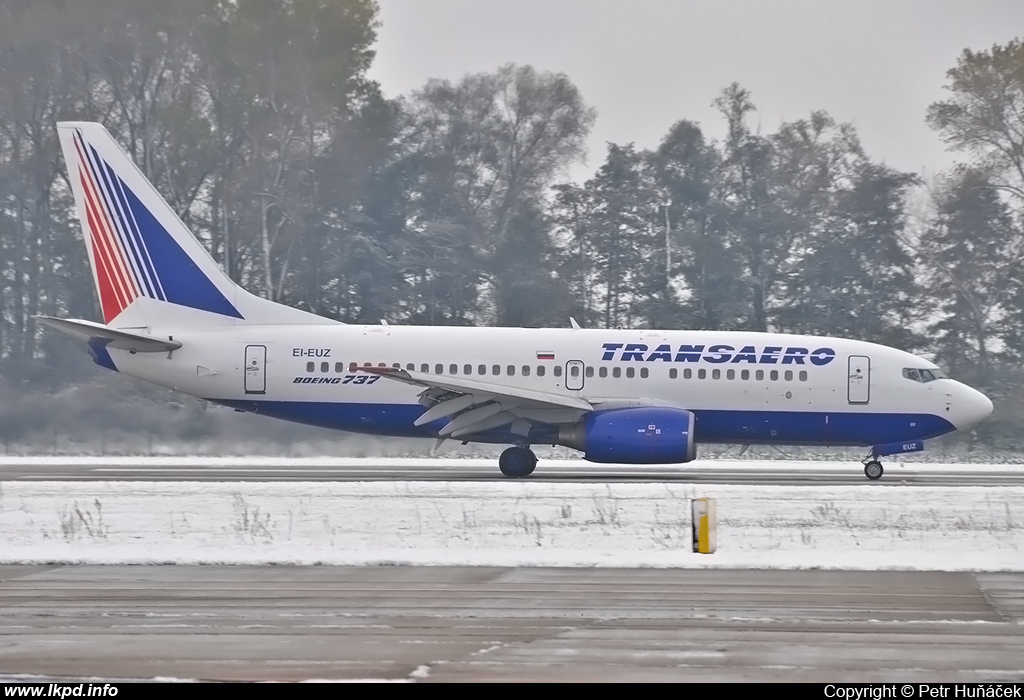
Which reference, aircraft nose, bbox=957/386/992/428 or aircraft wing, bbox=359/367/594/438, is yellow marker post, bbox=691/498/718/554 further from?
aircraft nose, bbox=957/386/992/428

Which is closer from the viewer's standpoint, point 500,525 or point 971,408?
point 500,525

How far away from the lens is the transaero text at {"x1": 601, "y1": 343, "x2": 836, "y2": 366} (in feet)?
86.2

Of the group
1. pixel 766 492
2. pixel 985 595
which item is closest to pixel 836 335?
pixel 766 492

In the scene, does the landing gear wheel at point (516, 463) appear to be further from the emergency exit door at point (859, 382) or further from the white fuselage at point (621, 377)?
the emergency exit door at point (859, 382)

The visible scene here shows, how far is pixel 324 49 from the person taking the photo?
165ft

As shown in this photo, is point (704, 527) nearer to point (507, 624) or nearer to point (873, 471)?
point (507, 624)

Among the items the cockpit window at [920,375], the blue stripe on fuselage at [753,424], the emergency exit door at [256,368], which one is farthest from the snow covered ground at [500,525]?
the cockpit window at [920,375]

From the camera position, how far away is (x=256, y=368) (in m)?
26.8

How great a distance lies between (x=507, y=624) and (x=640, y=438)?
14.4 m

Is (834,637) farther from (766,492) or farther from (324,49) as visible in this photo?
(324,49)

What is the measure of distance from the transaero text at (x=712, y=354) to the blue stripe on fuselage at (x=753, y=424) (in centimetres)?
109

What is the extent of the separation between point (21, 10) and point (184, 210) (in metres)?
10.7
